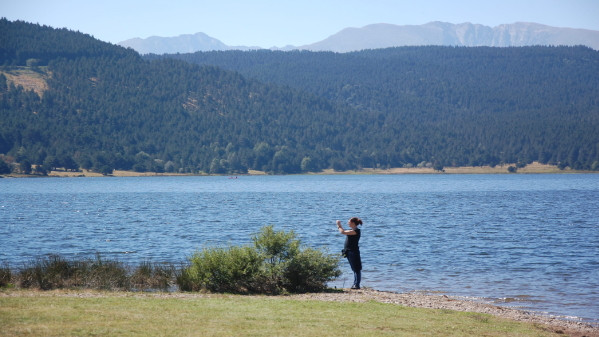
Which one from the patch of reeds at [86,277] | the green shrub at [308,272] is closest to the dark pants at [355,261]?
the green shrub at [308,272]

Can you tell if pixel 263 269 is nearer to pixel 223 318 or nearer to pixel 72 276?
pixel 223 318

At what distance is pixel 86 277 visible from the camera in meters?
21.7

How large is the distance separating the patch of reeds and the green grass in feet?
6.21

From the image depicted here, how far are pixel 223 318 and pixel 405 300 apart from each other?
699 cm

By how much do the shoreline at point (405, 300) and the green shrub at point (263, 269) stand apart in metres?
0.76

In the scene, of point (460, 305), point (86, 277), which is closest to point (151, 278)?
point (86, 277)

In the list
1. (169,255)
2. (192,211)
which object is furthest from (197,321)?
(192,211)

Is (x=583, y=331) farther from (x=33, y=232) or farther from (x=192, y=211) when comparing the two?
(x=192, y=211)

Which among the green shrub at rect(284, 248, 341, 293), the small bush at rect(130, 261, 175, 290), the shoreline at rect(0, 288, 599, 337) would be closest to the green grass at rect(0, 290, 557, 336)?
the shoreline at rect(0, 288, 599, 337)

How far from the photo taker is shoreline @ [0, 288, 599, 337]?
18109 millimetres

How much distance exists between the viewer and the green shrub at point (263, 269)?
67.4 feet

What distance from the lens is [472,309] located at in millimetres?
19703

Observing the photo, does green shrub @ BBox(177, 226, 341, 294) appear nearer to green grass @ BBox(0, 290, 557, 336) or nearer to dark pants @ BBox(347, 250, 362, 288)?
dark pants @ BBox(347, 250, 362, 288)

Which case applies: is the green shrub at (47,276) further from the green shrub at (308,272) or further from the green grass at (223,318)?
the green shrub at (308,272)
